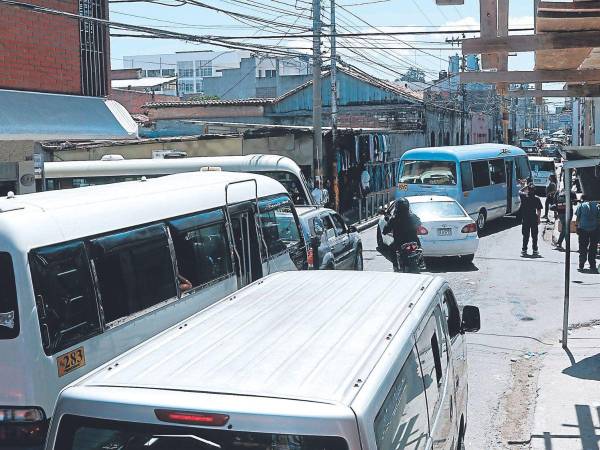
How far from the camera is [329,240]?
1363 cm

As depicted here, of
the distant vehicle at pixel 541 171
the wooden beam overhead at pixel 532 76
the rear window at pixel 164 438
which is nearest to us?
the rear window at pixel 164 438

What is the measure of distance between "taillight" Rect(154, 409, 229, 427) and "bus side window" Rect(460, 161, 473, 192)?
68.7ft

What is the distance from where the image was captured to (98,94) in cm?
2191

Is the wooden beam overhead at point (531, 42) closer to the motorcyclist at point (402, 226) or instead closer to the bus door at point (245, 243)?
the bus door at point (245, 243)

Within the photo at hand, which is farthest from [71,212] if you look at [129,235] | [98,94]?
[98,94]

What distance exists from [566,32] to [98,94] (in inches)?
650

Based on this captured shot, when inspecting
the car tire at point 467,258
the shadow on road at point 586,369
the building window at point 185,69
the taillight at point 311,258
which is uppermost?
the building window at point 185,69

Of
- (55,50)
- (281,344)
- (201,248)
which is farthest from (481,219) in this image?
(281,344)

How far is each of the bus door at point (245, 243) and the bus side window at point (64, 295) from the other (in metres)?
3.15

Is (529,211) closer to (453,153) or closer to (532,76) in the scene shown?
(453,153)

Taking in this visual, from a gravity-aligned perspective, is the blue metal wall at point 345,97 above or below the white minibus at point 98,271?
above

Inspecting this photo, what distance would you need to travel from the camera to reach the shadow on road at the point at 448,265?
17.5 meters

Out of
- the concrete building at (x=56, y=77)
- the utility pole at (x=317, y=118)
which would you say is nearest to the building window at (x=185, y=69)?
the utility pole at (x=317, y=118)

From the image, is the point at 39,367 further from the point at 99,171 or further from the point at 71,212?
the point at 99,171
